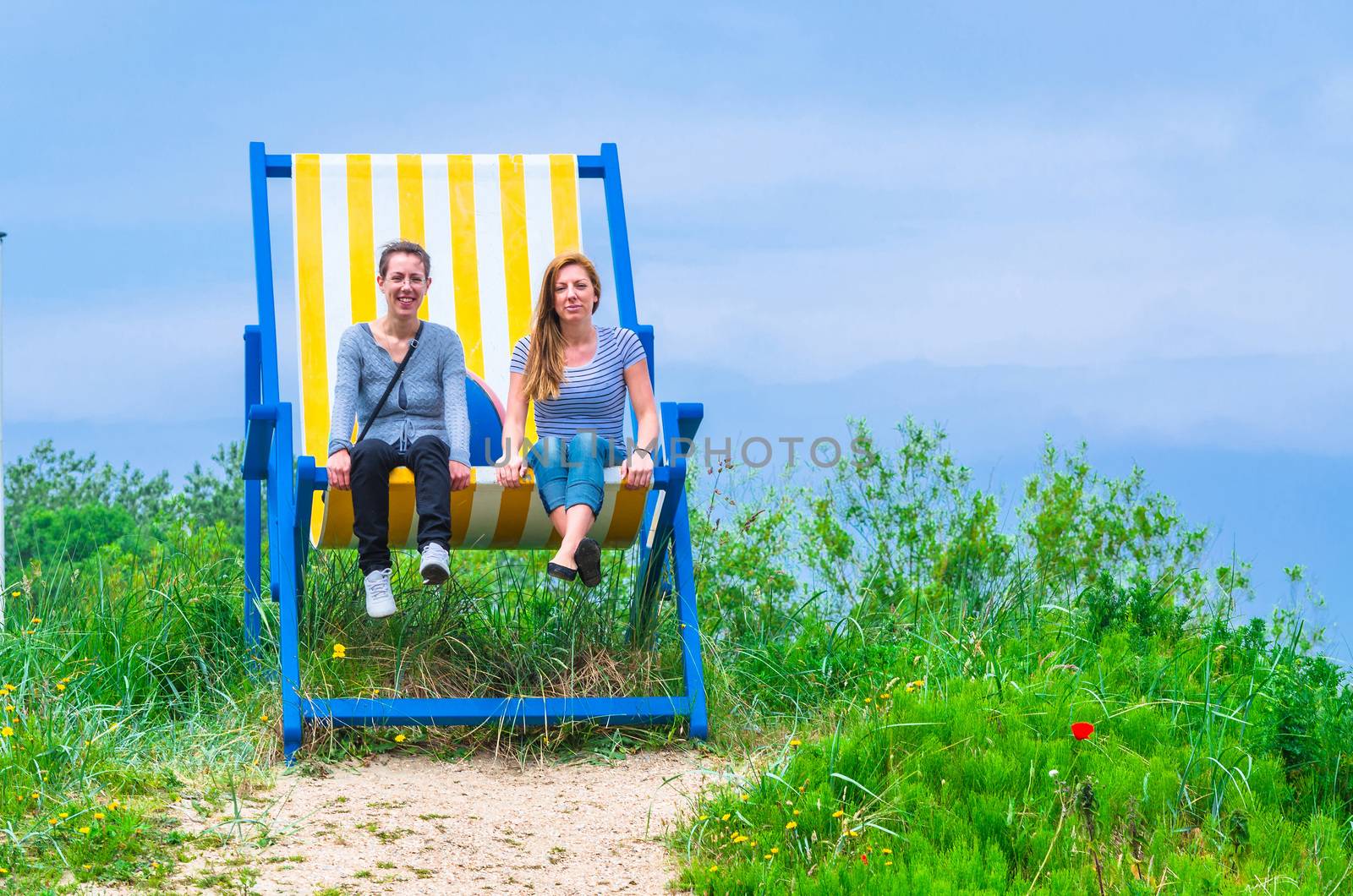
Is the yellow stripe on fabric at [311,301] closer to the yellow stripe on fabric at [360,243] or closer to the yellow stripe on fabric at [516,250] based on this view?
the yellow stripe on fabric at [360,243]

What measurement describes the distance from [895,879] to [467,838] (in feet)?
4.18

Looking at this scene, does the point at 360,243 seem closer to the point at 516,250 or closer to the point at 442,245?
the point at 442,245

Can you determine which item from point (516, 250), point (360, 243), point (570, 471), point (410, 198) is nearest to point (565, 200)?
point (516, 250)

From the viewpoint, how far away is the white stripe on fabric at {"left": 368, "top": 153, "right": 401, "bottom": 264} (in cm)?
566

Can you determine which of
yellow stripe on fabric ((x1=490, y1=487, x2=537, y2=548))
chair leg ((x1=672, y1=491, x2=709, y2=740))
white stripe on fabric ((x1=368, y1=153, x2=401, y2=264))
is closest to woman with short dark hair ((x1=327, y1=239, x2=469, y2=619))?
yellow stripe on fabric ((x1=490, y1=487, x2=537, y2=548))

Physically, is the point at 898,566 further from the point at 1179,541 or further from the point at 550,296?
the point at 550,296

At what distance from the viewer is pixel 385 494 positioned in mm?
4699

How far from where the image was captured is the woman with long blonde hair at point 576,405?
4.73 metres

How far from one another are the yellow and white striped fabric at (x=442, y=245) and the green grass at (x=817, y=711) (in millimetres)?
484

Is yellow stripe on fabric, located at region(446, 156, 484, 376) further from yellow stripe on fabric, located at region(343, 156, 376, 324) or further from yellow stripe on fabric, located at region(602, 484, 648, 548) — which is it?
yellow stripe on fabric, located at region(602, 484, 648, 548)

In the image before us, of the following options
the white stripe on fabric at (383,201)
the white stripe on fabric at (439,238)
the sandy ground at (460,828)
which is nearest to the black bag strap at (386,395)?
the white stripe on fabric at (439,238)

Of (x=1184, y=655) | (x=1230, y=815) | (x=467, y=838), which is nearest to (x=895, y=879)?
(x=1230, y=815)

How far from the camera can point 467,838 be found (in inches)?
160

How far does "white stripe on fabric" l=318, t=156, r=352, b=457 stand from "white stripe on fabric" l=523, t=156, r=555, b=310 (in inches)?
28.1
